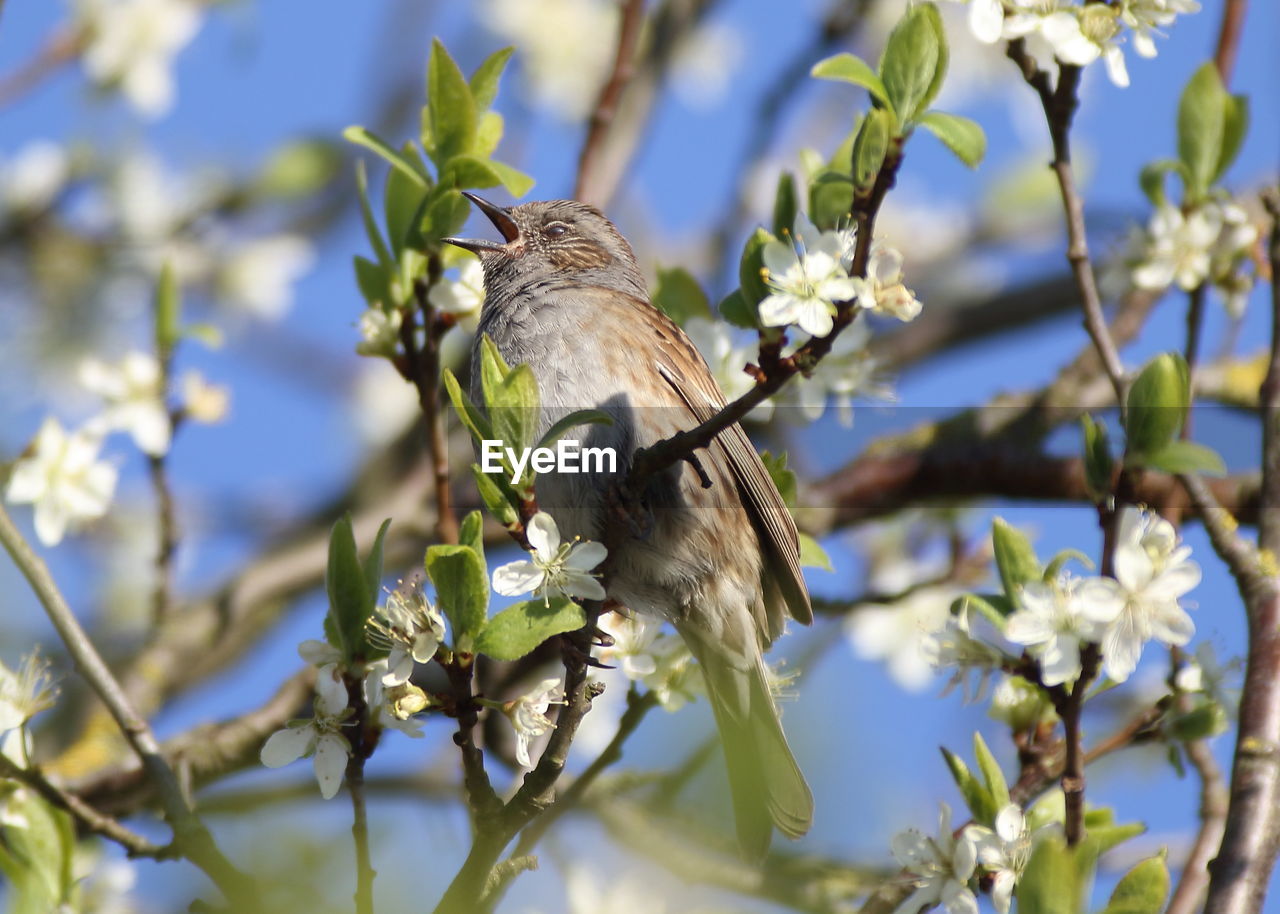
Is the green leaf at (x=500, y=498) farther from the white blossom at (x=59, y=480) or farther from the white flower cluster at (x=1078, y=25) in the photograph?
the white blossom at (x=59, y=480)

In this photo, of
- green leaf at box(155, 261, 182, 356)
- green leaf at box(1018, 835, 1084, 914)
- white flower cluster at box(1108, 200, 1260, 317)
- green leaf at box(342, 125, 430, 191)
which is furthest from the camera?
white flower cluster at box(1108, 200, 1260, 317)

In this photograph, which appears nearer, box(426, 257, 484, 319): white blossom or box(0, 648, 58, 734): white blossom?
box(0, 648, 58, 734): white blossom

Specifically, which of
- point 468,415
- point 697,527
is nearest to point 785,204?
point 697,527

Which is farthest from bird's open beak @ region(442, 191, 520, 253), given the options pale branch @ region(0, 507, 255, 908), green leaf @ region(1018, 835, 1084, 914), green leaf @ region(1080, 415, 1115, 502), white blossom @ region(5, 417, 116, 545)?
green leaf @ region(1018, 835, 1084, 914)

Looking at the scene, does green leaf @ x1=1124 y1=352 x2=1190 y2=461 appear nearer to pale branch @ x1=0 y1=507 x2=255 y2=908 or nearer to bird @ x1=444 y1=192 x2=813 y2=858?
bird @ x1=444 y1=192 x2=813 y2=858

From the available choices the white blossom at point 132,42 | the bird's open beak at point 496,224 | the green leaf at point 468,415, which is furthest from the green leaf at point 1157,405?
the white blossom at point 132,42

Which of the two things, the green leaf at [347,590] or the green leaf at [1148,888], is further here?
the green leaf at [347,590]

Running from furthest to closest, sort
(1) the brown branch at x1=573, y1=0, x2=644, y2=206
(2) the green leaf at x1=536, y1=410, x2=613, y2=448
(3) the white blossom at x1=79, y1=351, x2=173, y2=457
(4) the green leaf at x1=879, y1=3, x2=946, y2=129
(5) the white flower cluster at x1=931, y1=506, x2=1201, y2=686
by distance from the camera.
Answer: (1) the brown branch at x1=573, y1=0, x2=644, y2=206 → (3) the white blossom at x1=79, y1=351, x2=173, y2=457 → (5) the white flower cluster at x1=931, y1=506, x2=1201, y2=686 → (4) the green leaf at x1=879, y1=3, x2=946, y2=129 → (2) the green leaf at x1=536, y1=410, x2=613, y2=448
